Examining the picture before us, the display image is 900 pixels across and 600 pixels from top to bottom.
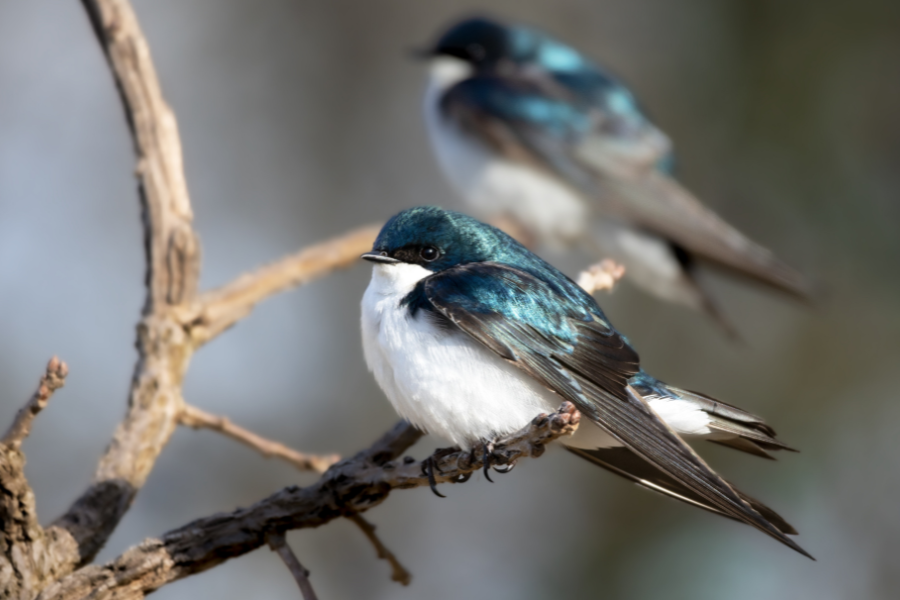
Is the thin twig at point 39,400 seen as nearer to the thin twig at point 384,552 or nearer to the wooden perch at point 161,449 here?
the wooden perch at point 161,449

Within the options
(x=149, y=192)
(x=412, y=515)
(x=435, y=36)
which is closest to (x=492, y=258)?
(x=149, y=192)

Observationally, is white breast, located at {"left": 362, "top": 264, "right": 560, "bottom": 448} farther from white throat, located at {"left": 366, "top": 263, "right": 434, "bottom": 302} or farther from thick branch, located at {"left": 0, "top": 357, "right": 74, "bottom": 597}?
thick branch, located at {"left": 0, "top": 357, "right": 74, "bottom": 597}

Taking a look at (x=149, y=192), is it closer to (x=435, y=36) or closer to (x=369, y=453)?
(x=369, y=453)

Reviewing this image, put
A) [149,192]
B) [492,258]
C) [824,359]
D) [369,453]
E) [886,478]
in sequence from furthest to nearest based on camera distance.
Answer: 1. [824,359]
2. [886,478]
3. [149,192]
4. [492,258]
5. [369,453]

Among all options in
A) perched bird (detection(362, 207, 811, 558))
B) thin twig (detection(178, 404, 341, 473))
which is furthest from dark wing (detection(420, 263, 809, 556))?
thin twig (detection(178, 404, 341, 473))

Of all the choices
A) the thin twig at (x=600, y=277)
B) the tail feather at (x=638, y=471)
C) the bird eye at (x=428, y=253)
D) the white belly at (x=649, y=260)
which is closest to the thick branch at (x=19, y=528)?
the bird eye at (x=428, y=253)

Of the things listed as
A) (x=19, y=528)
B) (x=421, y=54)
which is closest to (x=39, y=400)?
(x=19, y=528)
